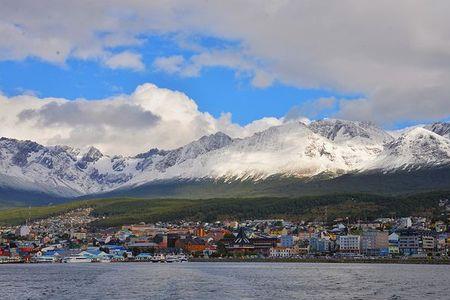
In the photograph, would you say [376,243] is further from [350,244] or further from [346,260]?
[346,260]

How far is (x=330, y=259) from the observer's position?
172 m

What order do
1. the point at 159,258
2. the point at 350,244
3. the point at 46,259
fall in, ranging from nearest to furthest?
the point at 159,258, the point at 350,244, the point at 46,259

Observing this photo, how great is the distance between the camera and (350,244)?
19350cm

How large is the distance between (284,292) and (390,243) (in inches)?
4672

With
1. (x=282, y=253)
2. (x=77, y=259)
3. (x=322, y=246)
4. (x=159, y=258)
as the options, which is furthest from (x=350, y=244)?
(x=77, y=259)

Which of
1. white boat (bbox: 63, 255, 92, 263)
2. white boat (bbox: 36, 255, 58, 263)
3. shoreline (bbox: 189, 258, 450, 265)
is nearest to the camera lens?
shoreline (bbox: 189, 258, 450, 265)

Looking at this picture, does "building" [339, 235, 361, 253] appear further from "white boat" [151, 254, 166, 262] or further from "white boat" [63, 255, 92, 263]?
"white boat" [63, 255, 92, 263]

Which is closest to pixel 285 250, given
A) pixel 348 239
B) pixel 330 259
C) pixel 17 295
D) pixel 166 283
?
pixel 348 239

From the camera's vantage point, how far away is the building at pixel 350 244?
191625 mm

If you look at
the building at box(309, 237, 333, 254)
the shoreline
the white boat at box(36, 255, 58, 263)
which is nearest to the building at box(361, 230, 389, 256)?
the building at box(309, 237, 333, 254)

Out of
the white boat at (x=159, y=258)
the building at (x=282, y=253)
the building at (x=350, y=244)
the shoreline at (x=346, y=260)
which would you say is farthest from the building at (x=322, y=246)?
the white boat at (x=159, y=258)

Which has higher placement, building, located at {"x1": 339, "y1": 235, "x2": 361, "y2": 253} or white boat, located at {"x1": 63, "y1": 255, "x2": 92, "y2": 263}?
building, located at {"x1": 339, "y1": 235, "x2": 361, "y2": 253}

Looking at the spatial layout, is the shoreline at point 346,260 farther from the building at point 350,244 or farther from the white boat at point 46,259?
the white boat at point 46,259

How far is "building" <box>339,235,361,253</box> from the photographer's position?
192m
